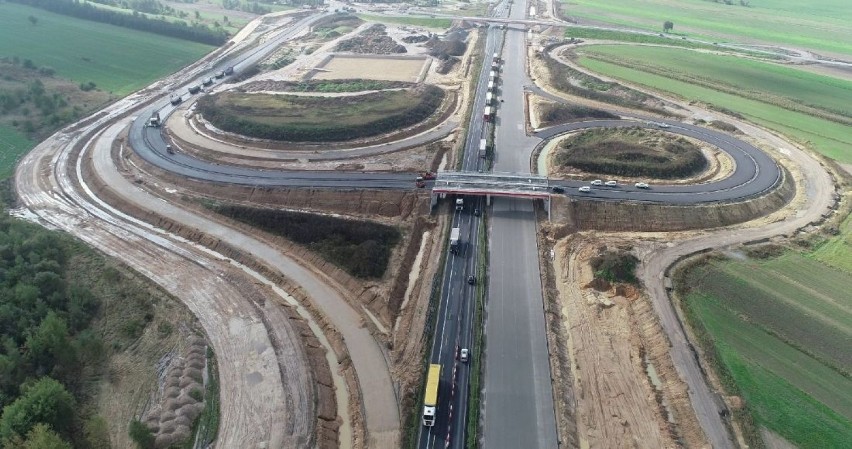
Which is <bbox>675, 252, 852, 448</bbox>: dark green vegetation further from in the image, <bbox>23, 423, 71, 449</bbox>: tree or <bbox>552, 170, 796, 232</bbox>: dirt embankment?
<bbox>23, 423, 71, 449</bbox>: tree

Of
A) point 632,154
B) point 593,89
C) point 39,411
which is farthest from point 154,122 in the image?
point 593,89

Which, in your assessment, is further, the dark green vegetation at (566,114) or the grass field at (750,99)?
the dark green vegetation at (566,114)

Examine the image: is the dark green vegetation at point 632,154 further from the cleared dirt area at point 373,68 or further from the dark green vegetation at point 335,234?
the cleared dirt area at point 373,68

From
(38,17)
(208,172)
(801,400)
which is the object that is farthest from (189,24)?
(801,400)

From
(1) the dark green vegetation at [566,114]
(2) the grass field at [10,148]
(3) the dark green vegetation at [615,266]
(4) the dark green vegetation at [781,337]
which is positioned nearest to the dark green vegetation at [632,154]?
(1) the dark green vegetation at [566,114]

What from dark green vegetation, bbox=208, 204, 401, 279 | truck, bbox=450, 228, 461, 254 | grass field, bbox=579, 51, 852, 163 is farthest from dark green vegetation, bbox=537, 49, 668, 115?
dark green vegetation, bbox=208, 204, 401, 279

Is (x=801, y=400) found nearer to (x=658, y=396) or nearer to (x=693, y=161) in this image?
(x=658, y=396)
